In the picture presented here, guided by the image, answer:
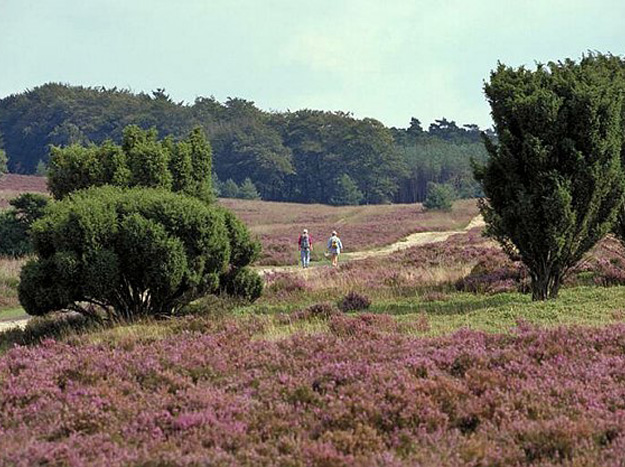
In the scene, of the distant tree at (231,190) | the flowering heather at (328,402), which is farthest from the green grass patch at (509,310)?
the distant tree at (231,190)

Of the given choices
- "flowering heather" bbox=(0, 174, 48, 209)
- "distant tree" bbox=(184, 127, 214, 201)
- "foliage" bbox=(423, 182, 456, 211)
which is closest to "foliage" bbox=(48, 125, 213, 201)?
"distant tree" bbox=(184, 127, 214, 201)

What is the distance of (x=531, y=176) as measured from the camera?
1518 centimetres

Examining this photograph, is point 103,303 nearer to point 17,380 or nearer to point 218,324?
point 218,324

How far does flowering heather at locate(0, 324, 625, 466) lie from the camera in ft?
19.9

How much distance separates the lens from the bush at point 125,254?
43.2ft

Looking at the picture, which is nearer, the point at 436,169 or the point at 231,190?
the point at 231,190

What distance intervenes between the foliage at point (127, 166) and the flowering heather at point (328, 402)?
1084 centimetres

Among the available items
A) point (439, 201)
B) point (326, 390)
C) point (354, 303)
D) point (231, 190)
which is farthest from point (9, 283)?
point (231, 190)

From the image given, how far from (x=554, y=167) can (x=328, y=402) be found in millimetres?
9907

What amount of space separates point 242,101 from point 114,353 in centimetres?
13323

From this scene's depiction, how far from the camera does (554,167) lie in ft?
49.4

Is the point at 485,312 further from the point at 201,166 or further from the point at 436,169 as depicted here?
the point at 436,169

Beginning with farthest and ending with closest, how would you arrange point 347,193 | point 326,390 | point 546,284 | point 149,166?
1. point 347,193
2. point 149,166
3. point 546,284
4. point 326,390

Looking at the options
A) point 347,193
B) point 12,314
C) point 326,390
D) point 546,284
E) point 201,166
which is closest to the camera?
point 326,390
